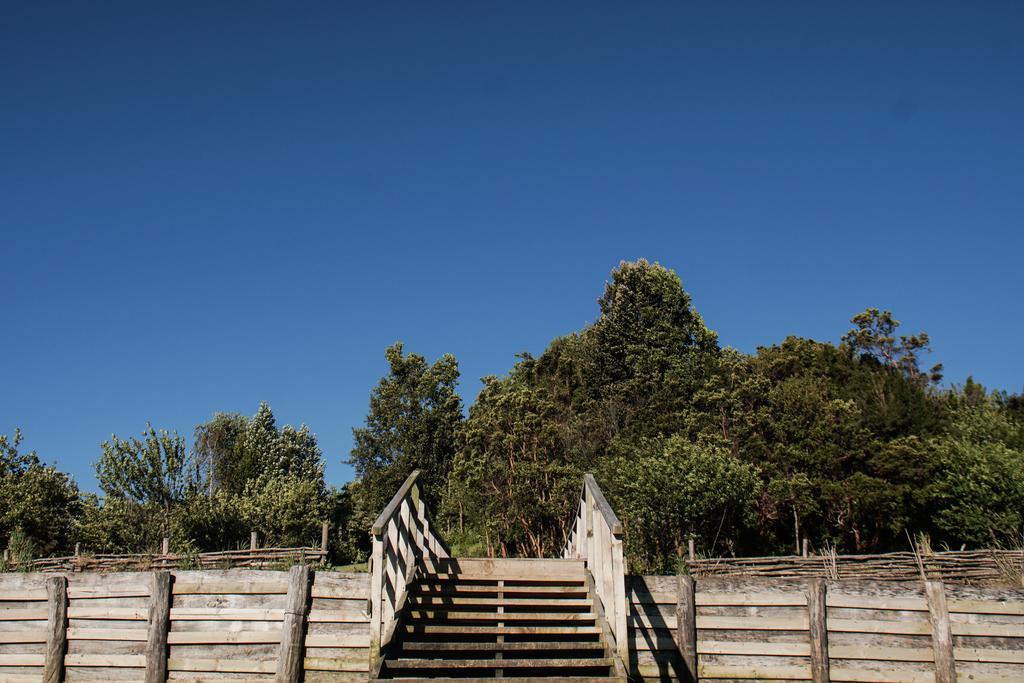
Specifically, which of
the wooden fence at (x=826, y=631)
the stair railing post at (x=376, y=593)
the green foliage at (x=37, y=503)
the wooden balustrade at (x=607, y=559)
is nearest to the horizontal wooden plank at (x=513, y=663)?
the wooden balustrade at (x=607, y=559)

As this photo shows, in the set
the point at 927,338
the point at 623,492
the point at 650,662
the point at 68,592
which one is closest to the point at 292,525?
→ the point at 623,492

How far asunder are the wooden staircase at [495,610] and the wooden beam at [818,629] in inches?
133

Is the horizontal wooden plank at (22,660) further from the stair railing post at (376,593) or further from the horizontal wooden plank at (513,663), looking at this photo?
the horizontal wooden plank at (513,663)

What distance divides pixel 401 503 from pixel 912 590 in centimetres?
745

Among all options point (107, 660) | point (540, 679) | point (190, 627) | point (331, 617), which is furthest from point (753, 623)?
point (107, 660)

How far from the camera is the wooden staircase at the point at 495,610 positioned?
Result: 798 cm

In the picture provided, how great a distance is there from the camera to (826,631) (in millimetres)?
10898

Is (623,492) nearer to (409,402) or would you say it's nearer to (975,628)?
(975,628)

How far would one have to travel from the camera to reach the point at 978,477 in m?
25.5

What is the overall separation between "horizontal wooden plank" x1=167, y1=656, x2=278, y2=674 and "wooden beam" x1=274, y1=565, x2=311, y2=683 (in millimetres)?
267

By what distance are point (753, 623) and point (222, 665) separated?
7.63m

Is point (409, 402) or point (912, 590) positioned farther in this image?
point (409, 402)

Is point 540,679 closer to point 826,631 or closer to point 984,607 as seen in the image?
point 826,631

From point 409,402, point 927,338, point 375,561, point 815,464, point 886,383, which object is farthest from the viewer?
point 927,338
